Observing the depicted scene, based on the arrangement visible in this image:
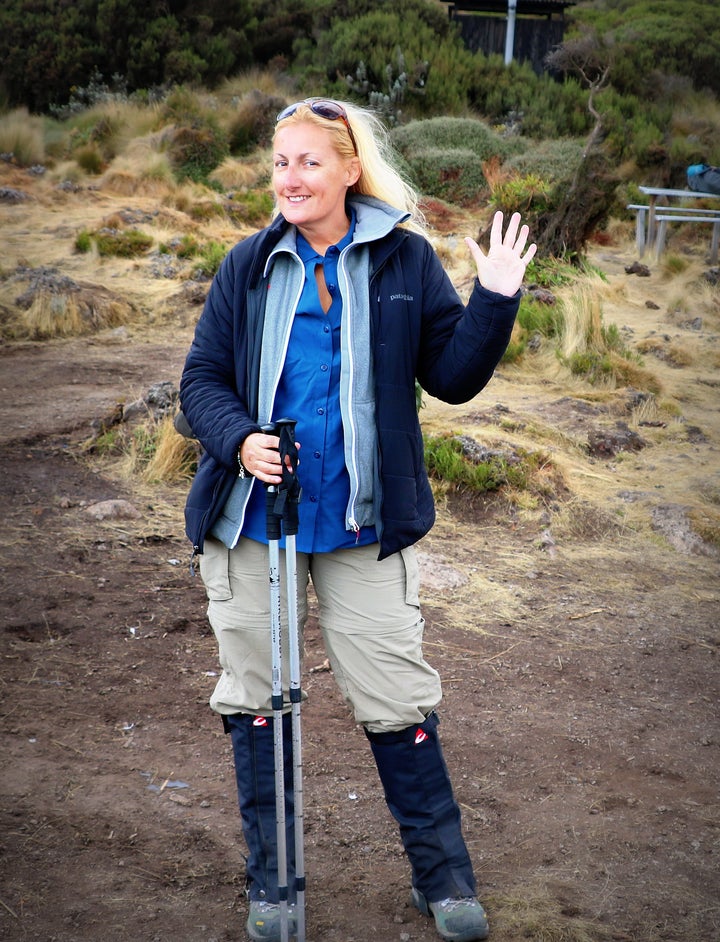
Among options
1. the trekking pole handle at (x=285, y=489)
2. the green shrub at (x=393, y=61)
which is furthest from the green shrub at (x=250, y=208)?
the trekking pole handle at (x=285, y=489)

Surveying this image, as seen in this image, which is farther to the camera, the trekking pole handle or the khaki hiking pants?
the khaki hiking pants

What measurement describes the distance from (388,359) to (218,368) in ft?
1.44

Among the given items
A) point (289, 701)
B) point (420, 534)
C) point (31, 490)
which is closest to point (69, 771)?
point (289, 701)

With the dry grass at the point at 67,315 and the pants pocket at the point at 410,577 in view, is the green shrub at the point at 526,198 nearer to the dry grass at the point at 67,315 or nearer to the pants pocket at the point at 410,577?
the dry grass at the point at 67,315

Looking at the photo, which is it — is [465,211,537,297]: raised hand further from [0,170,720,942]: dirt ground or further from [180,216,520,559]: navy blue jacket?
[0,170,720,942]: dirt ground

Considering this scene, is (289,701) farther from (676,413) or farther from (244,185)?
(244,185)

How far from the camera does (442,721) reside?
12.1 ft

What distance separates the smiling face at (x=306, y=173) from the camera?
241cm

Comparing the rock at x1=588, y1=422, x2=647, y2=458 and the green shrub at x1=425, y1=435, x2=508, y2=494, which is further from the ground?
the green shrub at x1=425, y1=435, x2=508, y2=494

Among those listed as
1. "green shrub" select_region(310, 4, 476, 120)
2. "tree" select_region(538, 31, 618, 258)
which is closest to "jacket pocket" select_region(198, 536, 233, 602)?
"tree" select_region(538, 31, 618, 258)

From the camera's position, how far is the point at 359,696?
8.11 ft

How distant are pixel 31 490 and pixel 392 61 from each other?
18.4 m

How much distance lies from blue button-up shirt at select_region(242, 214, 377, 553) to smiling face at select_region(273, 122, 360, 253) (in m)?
0.16

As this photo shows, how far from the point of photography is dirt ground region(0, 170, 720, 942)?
2.72m
